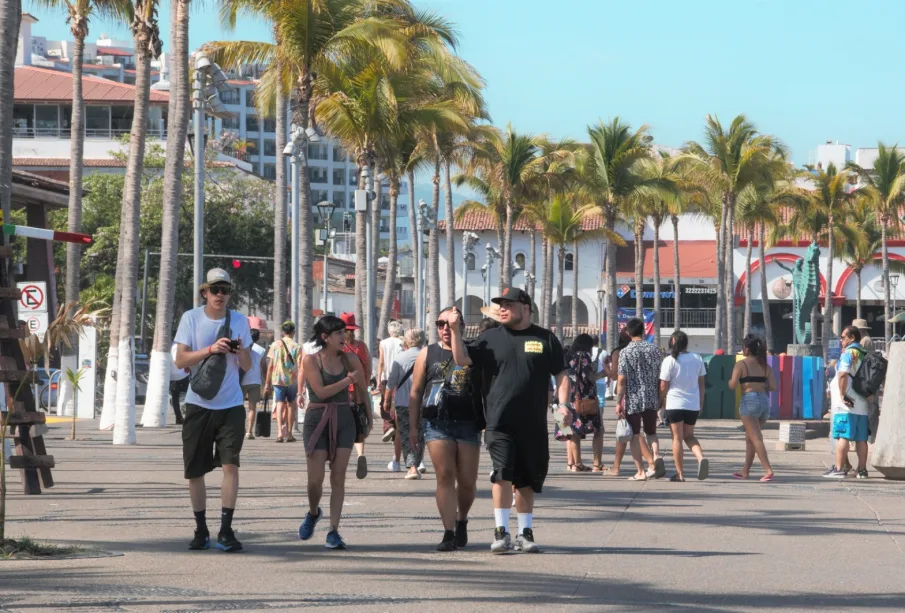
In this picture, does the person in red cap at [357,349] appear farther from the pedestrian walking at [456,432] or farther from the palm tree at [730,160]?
the palm tree at [730,160]

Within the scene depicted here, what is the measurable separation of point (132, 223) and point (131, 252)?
67 cm

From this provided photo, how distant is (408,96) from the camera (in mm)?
31406

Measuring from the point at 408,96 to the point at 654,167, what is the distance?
86.4 ft

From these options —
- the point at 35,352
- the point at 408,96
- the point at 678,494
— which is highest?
the point at 408,96

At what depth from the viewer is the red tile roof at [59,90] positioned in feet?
258

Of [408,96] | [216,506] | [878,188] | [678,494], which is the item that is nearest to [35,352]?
[216,506]

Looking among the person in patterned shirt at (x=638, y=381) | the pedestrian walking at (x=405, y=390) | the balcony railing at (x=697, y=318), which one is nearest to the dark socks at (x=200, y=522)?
the pedestrian walking at (x=405, y=390)

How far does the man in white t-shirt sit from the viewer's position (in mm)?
8961

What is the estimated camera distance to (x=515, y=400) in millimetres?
9148

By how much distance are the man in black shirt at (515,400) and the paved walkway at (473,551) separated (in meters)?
0.40

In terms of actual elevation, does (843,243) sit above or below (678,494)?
above

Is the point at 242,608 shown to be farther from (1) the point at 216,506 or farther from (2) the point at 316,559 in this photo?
(1) the point at 216,506

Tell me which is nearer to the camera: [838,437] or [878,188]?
[838,437]

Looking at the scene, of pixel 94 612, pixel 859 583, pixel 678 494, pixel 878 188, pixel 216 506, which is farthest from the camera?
pixel 878 188
